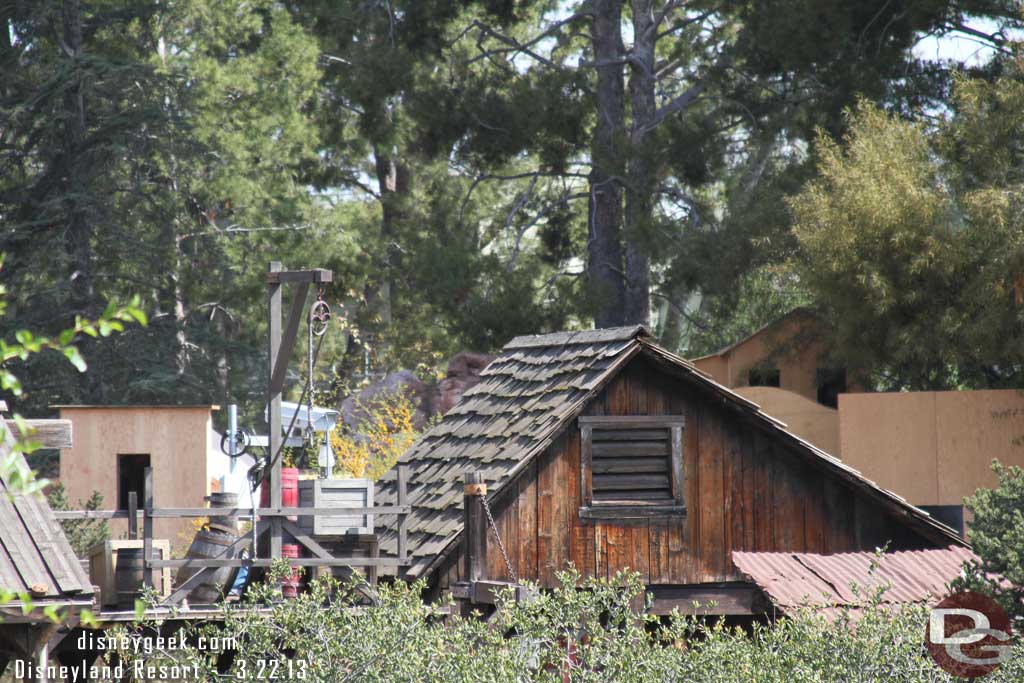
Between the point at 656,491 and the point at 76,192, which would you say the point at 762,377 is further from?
the point at 76,192

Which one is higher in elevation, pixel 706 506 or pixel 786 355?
pixel 786 355

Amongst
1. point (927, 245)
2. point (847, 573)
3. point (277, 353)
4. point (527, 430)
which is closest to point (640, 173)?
point (927, 245)

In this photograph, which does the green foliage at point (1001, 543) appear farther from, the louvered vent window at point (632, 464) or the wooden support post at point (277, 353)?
the wooden support post at point (277, 353)

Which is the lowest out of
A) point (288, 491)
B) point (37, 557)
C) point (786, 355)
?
point (37, 557)

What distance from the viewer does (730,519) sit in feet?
→ 44.5

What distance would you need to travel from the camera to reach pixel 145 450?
21781mm

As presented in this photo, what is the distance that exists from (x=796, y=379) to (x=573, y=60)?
16492 mm

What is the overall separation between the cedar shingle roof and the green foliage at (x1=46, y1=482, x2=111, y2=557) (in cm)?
478

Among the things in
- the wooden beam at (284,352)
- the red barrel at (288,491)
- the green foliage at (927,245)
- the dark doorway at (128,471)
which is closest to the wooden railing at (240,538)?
the red barrel at (288,491)

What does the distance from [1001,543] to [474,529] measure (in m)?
4.31

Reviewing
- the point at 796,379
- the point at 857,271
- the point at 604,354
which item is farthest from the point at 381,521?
the point at 796,379

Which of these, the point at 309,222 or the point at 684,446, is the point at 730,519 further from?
the point at 309,222

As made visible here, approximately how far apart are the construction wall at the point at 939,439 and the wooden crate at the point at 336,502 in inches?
281

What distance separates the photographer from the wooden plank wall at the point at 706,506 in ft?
43.1
